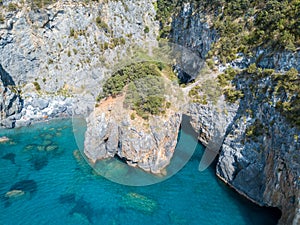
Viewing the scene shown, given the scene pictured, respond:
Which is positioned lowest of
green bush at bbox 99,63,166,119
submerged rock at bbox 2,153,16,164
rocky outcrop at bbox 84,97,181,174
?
submerged rock at bbox 2,153,16,164

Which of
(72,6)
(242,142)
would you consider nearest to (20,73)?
(72,6)

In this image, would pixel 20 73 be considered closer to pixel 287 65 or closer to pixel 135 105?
pixel 135 105

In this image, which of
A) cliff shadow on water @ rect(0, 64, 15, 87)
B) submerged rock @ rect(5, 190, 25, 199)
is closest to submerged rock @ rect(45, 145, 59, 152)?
submerged rock @ rect(5, 190, 25, 199)

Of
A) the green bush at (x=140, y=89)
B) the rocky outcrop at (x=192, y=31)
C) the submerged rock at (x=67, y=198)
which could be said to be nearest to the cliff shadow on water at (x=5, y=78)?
the green bush at (x=140, y=89)

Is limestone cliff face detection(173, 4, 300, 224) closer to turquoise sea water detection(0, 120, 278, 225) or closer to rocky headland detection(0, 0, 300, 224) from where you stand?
rocky headland detection(0, 0, 300, 224)

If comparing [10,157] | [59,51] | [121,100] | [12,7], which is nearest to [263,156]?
[121,100]

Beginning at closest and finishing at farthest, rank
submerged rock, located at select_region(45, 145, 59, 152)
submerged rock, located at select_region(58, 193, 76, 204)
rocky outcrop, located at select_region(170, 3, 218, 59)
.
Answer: submerged rock, located at select_region(58, 193, 76, 204) → submerged rock, located at select_region(45, 145, 59, 152) → rocky outcrop, located at select_region(170, 3, 218, 59)

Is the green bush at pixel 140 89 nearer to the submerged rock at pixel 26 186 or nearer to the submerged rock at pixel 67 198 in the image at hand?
the submerged rock at pixel 67 198
